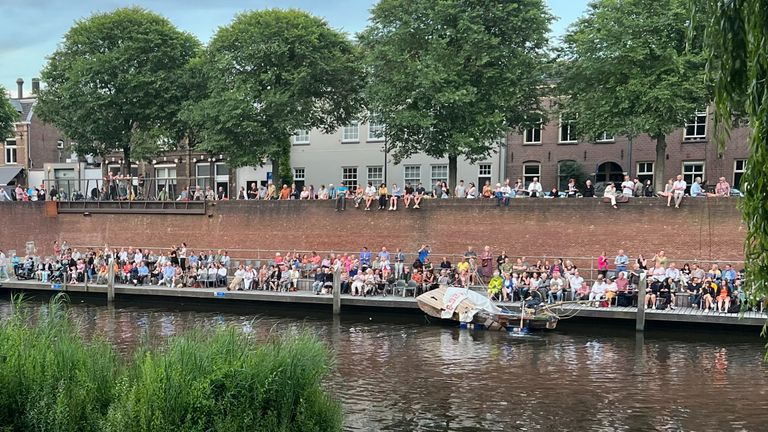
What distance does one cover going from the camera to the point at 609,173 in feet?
121

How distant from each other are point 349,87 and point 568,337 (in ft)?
61.8

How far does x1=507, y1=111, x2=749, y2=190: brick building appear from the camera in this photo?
3372cm

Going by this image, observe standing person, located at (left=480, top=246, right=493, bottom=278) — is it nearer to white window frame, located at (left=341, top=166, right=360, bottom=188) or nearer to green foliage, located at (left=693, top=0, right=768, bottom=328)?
white window frame, located at (left=341, top=166, right=360, bottom=188)

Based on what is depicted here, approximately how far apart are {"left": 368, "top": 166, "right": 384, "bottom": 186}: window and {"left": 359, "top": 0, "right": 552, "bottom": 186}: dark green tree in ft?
31.7

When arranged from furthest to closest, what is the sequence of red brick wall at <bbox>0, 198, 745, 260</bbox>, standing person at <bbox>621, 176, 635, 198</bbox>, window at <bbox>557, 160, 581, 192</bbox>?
window at <bbox>557, 160, 581, 192</bbox> → standing person at <bbox>621, 176, 635, 198</bbox> → red brick wall at <bbox>0, 198, 745, 260</bbox>

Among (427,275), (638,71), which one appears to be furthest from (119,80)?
(638,71)

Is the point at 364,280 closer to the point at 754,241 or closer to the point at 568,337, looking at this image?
the point at 568,337

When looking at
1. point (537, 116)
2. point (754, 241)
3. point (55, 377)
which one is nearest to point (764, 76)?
point (754, 241)

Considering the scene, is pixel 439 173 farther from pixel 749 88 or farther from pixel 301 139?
pixel 749 88

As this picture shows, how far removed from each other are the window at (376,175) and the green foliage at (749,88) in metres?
33.2

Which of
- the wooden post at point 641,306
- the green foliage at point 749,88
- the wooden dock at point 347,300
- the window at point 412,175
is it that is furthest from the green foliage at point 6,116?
the green foliage at point 749,88

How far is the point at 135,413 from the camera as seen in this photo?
891cm

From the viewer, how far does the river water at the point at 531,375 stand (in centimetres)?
1285

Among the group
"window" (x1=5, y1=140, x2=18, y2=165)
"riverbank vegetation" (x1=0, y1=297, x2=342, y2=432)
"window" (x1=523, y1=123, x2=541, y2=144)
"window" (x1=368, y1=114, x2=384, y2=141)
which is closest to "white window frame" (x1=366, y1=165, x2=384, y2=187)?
"window" (x1=368, y1=114, x2=384, y2=141)
